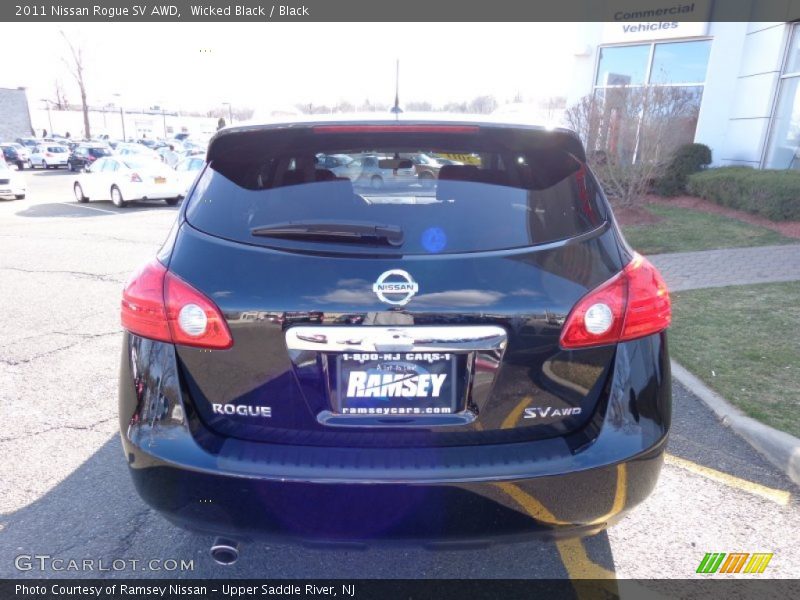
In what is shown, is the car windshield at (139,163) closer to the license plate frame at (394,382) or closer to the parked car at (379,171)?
the parked car at (379,171)

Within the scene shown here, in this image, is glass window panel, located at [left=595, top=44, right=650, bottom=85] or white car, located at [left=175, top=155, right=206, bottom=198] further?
white car, located at [left=175, top=155, right=206, bottom=198]

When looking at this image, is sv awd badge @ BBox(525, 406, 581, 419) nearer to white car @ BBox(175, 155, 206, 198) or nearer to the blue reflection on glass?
the blue reflection on glass

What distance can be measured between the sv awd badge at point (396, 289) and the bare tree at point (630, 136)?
1097cm

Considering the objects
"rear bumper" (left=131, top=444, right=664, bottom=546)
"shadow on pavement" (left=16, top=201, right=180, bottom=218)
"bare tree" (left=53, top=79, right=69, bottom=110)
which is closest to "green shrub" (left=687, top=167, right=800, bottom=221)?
"rear bumper" (left=131, top=444, right=664, bottom=546)

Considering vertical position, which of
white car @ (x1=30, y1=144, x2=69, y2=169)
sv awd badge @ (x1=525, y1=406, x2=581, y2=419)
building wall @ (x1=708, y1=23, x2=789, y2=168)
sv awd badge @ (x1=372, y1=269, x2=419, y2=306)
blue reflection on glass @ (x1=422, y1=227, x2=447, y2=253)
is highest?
building wall @ (x1=708, y1=23, x2=789, y2=168)

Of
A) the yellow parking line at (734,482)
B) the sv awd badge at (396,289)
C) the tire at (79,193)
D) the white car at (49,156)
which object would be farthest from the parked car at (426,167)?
the white car at (49,156)

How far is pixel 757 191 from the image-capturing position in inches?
405

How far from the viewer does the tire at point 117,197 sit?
1698cm

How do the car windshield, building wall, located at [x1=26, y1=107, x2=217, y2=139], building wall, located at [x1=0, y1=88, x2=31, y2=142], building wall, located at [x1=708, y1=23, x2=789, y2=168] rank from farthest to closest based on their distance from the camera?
1. building wall, located at [x1=26, y1=107, x2=217, y2=139]
2. building wall, located at [x1=0, y1=88, x2=31, y2=142]
3. the car windshield
4. building wall, located at [x1=708, y1=23, x2=789, y2=168]

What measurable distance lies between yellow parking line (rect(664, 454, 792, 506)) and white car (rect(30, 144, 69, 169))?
145 ft

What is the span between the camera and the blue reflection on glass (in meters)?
1.83

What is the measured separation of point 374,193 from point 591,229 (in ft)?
2.84

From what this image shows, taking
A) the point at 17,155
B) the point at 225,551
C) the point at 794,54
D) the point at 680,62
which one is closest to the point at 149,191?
the point at 680,62

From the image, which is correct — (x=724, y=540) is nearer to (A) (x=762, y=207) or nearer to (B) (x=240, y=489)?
(B) (x=240, y=489)
